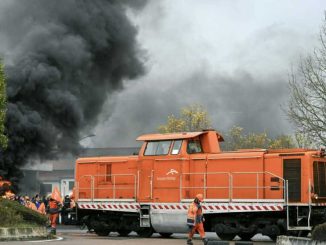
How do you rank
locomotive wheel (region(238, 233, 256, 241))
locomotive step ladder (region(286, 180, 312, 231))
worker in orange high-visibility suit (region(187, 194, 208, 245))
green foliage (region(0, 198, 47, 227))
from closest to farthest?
worker in orange high-visibility suit (region(187, 194, 208, 245)) < locomotive step ladder (region(286, 180, 312, 231)) < green foliage (region(0, 198, 47, 227)) < locomotive wheel (region(238, 233, 256, 241))

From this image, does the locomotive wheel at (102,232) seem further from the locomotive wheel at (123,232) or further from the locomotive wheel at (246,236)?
the locomotive wheel at (246,236)

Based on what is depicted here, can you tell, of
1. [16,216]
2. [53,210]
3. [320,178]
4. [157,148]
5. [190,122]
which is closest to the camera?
[16,216]

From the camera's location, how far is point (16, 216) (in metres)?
20.3

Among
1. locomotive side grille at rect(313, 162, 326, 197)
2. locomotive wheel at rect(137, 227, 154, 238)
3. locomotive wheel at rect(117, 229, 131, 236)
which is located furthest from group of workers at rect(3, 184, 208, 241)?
locomotive side grille at rect(313, 162, 326, 197)

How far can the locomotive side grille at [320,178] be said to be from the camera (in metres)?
20.3

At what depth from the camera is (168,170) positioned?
22406mm

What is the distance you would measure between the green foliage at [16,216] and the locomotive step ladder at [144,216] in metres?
3.57

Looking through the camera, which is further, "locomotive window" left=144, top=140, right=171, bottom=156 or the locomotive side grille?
"locomotive window" left=144, top=140, right=171, bottom=156

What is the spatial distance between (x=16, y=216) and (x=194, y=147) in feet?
23.0

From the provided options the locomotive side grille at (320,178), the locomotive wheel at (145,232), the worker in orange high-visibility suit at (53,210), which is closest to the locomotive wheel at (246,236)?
the locomotive side grille at (320,178)

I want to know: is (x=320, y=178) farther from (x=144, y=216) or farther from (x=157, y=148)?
(x=144, y=216)

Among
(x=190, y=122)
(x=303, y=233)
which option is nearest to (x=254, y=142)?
(x=190, y=122)

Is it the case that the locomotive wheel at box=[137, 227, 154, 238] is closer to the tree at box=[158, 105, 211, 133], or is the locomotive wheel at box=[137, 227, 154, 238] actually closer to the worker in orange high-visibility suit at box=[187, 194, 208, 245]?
the worker in orange high-visibility suit at box=[187, 194, 208, 245]

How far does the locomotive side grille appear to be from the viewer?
66.7 feet
